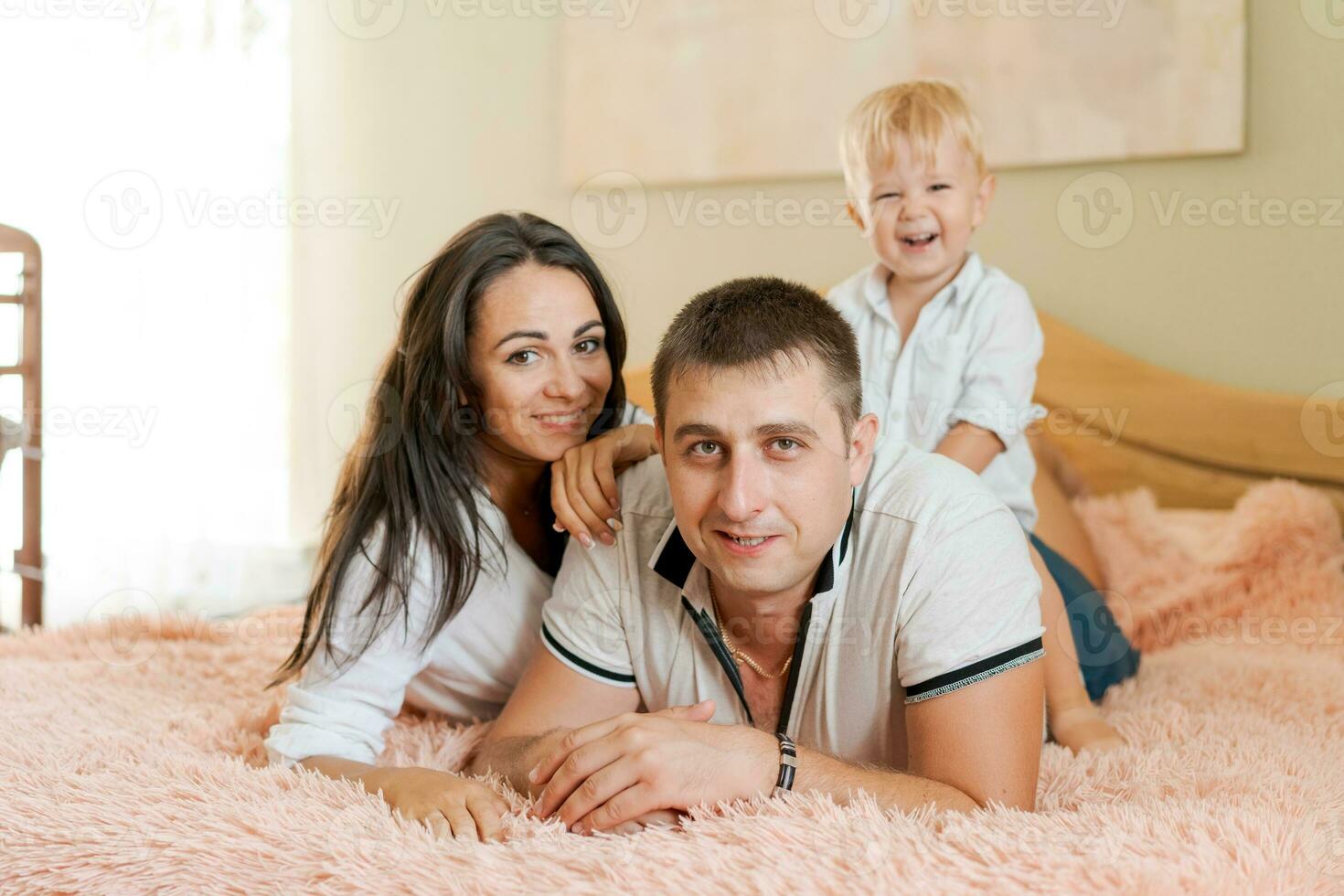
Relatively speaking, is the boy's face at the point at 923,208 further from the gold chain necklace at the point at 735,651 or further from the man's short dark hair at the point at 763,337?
the gold chain necklace at the point at 735,651

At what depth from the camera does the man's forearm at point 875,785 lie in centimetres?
114

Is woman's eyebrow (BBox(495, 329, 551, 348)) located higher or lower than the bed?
higher

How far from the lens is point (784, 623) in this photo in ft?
4.51

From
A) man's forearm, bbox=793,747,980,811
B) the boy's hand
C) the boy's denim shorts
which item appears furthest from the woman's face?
the boy's denim shorts

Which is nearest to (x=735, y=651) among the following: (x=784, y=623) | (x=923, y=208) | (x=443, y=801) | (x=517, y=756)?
(x=784, y=623)

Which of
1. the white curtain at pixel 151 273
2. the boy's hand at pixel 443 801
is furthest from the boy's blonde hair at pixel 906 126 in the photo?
the white curtain at pixel 151 273

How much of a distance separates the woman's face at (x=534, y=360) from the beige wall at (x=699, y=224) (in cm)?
144

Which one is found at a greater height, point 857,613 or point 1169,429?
point 1169,429

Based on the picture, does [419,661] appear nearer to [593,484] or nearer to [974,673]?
[593,484]

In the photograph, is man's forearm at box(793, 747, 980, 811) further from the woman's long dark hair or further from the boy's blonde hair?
the boy's blonde hair

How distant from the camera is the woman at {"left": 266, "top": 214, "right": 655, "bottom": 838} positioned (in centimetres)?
150

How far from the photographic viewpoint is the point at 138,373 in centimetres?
355

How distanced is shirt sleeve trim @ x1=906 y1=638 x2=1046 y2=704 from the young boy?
591 mm

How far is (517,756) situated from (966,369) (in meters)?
0.98
